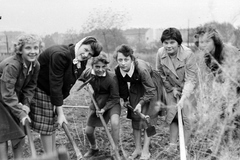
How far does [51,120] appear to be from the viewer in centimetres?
391

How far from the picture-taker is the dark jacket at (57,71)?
3.55 m

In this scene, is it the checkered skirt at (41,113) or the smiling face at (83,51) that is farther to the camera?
Answer: the checkered skirt at (41,113)

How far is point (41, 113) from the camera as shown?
385 cm

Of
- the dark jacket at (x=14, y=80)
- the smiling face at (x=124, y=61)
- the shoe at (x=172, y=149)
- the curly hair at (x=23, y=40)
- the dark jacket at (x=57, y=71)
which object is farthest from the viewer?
the smiling face at (x=124, y=61)

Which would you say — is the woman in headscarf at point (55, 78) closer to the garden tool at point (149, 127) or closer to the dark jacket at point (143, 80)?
the dark jacket at point (143, 80)

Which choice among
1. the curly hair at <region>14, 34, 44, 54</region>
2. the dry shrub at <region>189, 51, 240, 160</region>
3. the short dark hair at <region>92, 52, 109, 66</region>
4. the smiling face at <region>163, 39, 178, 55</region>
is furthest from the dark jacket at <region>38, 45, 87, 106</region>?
the dry shrub at <region>189, 51, 240, 160</region>

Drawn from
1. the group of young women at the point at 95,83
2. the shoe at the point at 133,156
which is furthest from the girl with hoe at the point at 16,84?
the shoe at the point at 133,156

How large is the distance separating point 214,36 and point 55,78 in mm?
1845

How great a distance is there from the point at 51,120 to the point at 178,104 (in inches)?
64.2

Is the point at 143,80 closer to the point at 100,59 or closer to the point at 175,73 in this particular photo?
the point at 175,73

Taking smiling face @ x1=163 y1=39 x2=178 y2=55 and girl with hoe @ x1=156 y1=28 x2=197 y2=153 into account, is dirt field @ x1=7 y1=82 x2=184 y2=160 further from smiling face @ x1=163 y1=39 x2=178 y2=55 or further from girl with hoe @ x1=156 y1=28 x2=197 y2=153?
smiling face @ x1=163 y1=39 x2=178 y2=55

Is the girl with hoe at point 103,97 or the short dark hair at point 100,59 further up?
the short dark hair at point 100,59

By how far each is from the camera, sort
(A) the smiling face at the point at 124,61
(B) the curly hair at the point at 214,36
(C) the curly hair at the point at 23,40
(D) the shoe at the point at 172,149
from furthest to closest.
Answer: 1. (A) the smiling face at the point at 124,61
2. (D) the shoe at the point at 172,149
3. (C) the curly hair at the point at 23,40
4. (B) the curly hair at the point at 214,36

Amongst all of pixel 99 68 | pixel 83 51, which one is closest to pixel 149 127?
pixel 99 68
